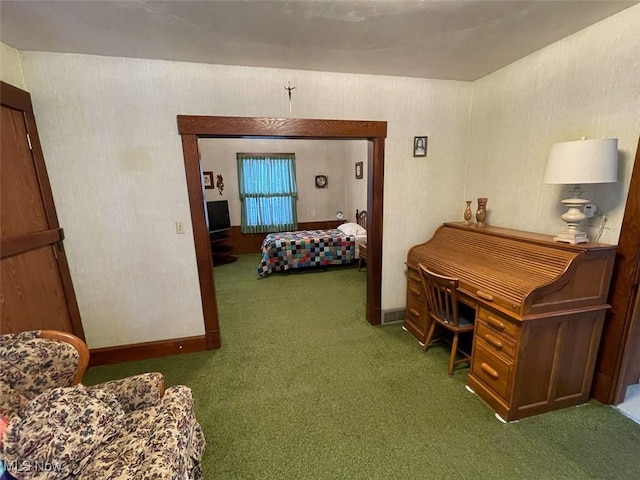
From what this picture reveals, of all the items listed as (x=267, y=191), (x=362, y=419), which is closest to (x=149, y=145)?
(x=362, y=419)

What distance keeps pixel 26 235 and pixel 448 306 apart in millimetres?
2962

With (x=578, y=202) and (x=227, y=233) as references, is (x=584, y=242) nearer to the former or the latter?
(x=578, y=202)

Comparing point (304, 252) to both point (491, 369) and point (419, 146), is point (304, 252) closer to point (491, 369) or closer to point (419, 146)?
point (419, 146)

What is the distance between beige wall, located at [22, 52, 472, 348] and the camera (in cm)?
210

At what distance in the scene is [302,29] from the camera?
5.77 ft

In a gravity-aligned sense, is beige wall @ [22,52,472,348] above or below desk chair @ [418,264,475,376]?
above

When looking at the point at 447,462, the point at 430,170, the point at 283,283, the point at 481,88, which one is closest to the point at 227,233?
the point at 283,283

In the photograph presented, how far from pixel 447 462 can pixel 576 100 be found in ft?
7.90

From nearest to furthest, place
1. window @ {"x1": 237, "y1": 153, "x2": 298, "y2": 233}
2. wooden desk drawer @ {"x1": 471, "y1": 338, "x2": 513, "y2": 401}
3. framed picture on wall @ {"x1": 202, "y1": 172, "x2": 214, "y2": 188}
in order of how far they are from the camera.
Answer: wooden desk drawer @ {"x1": 471, "y1": 338, "x2": 513, "y2": 401}
framed picture on wall @ {"x1": 202, "y1": 172, "x2": 214, "y2": 188}
window @ {"x1": 237, "y1": 153, "x2": 298, "y2": 233}

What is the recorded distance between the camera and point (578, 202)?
1754mm

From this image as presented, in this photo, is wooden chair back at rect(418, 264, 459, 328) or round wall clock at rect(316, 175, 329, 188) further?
round wall clock at rect(316, 175, 329, 188)

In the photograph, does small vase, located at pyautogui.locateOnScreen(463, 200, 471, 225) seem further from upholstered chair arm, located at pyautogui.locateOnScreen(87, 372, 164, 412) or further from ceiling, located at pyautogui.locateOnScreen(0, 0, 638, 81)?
upholstered chair arm, located at pyautogui.locateOnScreen(87, 372, 164, 412)

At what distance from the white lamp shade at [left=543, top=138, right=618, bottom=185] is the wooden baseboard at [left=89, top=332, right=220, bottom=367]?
2.91 metres

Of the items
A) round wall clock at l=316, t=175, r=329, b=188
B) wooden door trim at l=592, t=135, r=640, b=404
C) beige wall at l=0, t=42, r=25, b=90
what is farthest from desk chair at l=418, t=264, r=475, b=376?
round wall clock at l=316, t=175, r=329, b=188
